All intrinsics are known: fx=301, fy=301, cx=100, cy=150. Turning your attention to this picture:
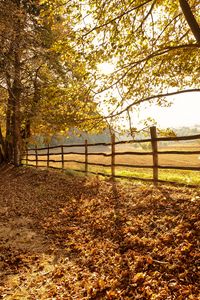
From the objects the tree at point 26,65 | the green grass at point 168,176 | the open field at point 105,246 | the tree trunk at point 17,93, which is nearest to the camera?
the open field at point 105,246

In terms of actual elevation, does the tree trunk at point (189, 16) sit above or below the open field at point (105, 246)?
above

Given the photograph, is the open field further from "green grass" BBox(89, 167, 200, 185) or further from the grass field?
the grass field

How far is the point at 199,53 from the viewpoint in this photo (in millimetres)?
8094

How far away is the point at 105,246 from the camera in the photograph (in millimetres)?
6469

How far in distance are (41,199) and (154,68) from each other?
633 centimetres

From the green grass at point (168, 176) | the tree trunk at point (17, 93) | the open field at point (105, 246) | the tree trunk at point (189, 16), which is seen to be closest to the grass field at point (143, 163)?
the green grass at point (168, 176)

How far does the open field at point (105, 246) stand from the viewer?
4.93m

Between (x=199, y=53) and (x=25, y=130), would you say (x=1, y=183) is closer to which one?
(x=25, y=130)

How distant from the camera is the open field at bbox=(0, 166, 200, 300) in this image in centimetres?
493

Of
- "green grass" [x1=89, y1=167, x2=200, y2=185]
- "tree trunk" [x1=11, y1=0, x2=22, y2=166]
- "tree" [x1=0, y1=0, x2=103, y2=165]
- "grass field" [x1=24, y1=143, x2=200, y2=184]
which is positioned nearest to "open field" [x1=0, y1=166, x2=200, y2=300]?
"green grass" [x1=89, y1=167, x2=200, y2=185]

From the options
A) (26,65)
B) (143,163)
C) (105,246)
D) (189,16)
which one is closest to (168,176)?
(105,246)

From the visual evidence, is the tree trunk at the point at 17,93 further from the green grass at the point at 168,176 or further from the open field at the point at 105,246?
the open field at the point at 105,246

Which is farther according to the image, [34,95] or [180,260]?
[34,95]

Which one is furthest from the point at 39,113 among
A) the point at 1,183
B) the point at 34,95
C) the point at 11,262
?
the point at 11,262
